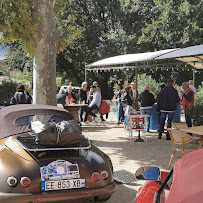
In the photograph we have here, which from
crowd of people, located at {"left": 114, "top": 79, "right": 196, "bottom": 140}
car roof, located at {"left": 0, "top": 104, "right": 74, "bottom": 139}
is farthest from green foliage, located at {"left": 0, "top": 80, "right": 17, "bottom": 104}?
car roof, located at {"left": 0, "top": 104, "right": 74, "bottom": 139}

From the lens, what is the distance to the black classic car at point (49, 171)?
3693 mm

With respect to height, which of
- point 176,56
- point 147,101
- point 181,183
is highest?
point 176,56

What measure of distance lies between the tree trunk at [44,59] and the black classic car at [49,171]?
4.05m

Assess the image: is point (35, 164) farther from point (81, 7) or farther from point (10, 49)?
point (10, 49)

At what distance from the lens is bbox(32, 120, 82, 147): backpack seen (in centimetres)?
405

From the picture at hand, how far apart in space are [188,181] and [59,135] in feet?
8.65

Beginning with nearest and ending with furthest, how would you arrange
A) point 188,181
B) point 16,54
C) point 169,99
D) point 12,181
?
1. point 188,181
2. point 12,181
3. point 169,99
4. point 16,54

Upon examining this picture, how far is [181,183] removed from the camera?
1.77 m

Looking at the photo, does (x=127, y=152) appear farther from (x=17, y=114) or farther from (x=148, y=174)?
(x=148, y=174)

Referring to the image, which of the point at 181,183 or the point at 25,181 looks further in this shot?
the point at 25,181

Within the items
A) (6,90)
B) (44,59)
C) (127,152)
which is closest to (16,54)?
(6,90)

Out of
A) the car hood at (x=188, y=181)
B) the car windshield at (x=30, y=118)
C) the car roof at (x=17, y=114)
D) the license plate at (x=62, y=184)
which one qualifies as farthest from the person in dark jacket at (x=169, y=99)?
the car hood at (x=188, y=181)

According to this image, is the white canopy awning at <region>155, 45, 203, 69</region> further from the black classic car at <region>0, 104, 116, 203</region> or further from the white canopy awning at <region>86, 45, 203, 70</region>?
the black classic car at <region>0, 104, 116, 203</region>

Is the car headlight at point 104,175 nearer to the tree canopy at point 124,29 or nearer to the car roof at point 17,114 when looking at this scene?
the car roof at point 17,114
